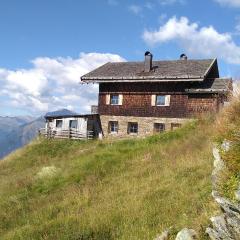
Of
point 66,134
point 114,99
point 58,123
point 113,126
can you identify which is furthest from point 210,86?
point 58,123

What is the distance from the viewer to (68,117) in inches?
1661

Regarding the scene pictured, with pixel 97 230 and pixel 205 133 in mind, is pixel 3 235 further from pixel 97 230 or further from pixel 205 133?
pixel 205 133

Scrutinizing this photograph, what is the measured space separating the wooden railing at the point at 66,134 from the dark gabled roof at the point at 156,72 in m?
5.16

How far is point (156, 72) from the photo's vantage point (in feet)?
129

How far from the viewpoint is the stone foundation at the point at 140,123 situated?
3769 centimetres

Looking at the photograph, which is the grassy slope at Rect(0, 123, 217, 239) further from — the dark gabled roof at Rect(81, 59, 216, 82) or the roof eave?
the dark gabled roof at Rect(81, 59, 216, 82)

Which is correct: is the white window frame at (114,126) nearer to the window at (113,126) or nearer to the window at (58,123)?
the window at (113,126)

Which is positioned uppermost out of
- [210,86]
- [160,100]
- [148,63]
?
[148,63]

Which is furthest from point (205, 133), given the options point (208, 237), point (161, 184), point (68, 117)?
point (68, 117)

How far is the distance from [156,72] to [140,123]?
16.1 ft

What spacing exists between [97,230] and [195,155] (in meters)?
7.10

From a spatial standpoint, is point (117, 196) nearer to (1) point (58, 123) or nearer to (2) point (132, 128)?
(2) point (132, 128)

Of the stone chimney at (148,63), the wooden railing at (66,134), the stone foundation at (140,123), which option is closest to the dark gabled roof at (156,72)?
the stone chimney at (148,63)

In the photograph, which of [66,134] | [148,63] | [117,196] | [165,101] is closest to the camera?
[117,196]
